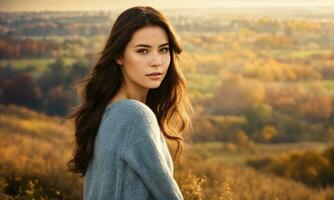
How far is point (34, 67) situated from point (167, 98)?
328 cm

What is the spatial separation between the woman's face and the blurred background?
2326 millimetres

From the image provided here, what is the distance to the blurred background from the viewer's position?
4.94 m

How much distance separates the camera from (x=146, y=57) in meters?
2.26

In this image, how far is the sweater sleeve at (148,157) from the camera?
2020 millimetres

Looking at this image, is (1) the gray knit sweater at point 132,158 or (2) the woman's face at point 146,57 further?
(2) the woman's face at point 146,57

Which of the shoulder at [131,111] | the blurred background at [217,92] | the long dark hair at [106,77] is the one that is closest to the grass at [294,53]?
the blurred background at [217,92]

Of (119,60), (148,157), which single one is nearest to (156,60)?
(119,60)

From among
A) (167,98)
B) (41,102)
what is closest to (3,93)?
(41,102)

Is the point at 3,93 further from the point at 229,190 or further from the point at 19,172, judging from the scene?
the point at 229,190

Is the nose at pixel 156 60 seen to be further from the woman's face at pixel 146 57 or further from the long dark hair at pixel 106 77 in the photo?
the long dark hair at pixel 106 77

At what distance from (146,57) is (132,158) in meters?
0.42

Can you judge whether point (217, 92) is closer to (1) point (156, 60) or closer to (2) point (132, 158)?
(1) point (156, 60)

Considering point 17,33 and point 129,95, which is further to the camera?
point 17,33

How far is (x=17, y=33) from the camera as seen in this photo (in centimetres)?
573
